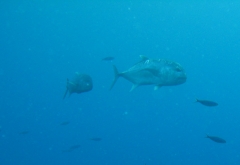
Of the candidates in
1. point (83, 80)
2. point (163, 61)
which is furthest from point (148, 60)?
point (83, 80)

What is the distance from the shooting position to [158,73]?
501cm

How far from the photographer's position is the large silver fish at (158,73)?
486cm

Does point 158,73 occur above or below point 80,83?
above

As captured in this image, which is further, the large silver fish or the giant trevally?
the giant trevally

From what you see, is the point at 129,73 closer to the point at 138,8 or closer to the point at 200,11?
the point at 138,8

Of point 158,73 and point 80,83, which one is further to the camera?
point 80,83

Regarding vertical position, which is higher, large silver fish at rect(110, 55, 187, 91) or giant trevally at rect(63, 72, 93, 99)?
large silver fish at rect(110, 55, 187, 91)

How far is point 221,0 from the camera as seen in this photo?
69125mm

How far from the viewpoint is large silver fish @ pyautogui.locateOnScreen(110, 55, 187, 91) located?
4859mm

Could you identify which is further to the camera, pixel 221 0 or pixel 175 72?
pixel 221 0

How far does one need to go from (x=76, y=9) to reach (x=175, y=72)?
57.8m

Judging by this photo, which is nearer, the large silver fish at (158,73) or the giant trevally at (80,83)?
the large silver fish at (158,73)

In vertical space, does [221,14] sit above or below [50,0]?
above

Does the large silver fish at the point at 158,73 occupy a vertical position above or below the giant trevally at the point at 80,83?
above
